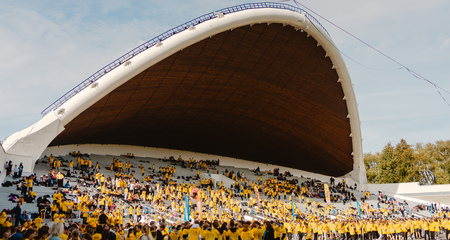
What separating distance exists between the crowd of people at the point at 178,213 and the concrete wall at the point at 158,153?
1468mm

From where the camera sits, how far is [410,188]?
50.1 m

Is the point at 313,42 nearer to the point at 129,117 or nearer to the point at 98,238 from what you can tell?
the point at 129,117

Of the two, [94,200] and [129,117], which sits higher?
[129,117]

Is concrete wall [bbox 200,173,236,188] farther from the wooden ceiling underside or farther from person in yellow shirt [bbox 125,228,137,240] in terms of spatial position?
person in yellow shirt [bbox 125,228,137,240]

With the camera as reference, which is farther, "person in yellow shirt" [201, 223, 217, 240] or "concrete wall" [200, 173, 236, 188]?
"concrete wall" [200, 173, 236, 188]

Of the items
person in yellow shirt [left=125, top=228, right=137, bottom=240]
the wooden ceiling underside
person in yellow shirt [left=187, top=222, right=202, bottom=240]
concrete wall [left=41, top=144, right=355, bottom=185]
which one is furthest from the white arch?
person in yellow shirt [left=125, top=228, right=137, bottom=240]

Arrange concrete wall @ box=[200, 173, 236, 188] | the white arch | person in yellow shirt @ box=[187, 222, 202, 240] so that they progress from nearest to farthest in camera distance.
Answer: person in yellow shirt @ box=[187, 222, 202, 240]
the white arch
concrete wall @ box=[200, 173, 236, 188]

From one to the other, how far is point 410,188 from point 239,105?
27.2m

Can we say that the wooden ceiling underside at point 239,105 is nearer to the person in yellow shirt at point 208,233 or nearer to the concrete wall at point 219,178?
the concrete wall at point 219,178

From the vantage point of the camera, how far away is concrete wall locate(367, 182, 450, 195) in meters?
48.9

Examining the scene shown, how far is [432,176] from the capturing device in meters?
70.1

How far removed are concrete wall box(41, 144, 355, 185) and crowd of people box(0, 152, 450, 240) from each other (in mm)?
1468

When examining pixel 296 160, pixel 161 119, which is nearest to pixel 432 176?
pixel 296 160

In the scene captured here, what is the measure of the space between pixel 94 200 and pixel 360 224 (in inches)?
531
